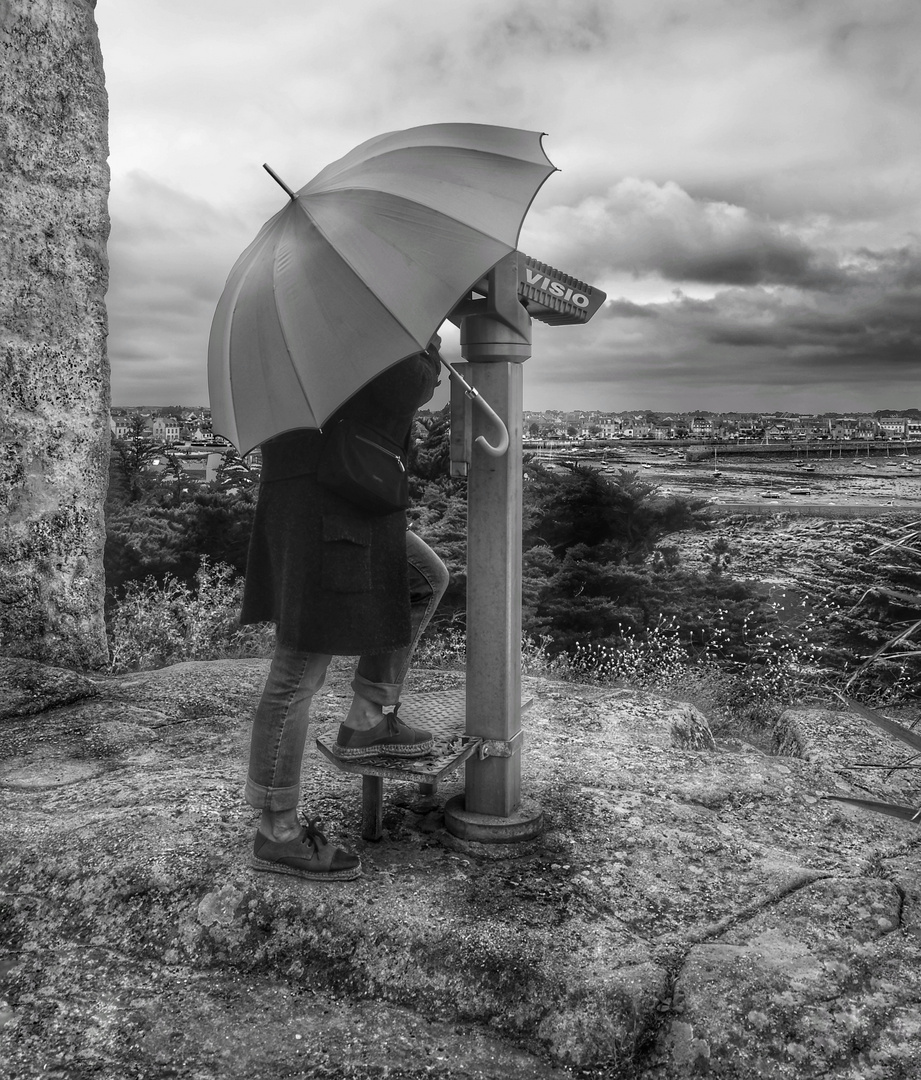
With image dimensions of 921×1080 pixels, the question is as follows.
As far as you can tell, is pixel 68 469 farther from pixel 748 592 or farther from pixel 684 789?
pixel 748 592

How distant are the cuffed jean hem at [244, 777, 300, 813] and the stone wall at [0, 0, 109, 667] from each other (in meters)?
3.01

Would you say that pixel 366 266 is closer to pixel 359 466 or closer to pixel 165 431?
pixel 359 466

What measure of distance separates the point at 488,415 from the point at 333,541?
2.03ft

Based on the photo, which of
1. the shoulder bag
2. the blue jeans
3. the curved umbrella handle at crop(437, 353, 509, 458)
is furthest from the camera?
the curved umbrella handle at crop(437, 353, 509, 458)

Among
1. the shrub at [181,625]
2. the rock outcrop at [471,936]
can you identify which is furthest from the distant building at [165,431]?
the rock outcrop at [471,936]

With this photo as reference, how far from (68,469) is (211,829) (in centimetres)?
282

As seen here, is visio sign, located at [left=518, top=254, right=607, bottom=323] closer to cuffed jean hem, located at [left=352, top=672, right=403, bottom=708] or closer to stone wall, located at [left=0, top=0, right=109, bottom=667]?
cuffed jean hem, located at [left=352, top=672, right=403, bottom=708]

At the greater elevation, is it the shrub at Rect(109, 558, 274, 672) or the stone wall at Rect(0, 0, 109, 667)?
the stone wall at Rect(0, 0, 109, 667)

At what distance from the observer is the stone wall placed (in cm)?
502

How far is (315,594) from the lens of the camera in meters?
2.48

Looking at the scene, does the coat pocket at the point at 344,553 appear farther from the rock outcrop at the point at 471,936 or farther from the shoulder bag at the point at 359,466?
the rock outcrop at the point at 471,936

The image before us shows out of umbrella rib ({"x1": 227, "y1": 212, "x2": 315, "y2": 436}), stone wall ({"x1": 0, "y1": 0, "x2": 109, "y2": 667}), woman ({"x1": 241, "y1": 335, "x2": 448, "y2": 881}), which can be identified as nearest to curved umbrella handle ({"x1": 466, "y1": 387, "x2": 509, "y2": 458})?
woman ({"x1": 241, "y1": 335, "x2": 448, "y2": 881})

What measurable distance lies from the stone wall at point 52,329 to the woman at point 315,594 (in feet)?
9.52

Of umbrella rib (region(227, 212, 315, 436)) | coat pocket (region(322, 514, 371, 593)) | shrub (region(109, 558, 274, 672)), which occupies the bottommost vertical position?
shrub (region(109, 558, 274, 672))
